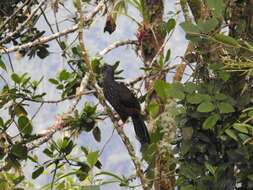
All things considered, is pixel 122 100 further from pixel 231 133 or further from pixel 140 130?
pixel 231 133

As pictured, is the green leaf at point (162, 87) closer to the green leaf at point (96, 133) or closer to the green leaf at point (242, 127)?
the green leaf at point (242, 127)

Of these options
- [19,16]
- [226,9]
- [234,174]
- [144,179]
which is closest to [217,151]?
[234,174]

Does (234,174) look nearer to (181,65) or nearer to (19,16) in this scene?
(181,65)

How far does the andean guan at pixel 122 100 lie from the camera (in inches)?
171

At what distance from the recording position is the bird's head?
453 centimetres

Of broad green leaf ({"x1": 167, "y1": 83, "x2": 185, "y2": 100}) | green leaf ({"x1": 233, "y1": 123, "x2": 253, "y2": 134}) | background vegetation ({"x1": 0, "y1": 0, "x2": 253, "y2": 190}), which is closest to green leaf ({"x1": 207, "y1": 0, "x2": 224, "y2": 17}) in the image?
background vegetation ({"x1": 0, "y1": 0, "x2": 253, "y2": 190})

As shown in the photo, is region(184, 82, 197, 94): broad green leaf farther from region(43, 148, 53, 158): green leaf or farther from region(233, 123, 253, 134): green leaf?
region(43, 148, 53, 158): green leaf

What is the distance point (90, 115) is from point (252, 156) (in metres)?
1.73

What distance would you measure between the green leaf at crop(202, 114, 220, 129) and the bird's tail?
4.48 ft

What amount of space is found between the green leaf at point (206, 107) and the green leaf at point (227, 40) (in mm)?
281

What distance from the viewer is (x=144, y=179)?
294 cm

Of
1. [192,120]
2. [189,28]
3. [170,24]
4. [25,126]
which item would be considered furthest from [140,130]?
[189,28]

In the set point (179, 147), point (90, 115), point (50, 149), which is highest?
point (90, 115)

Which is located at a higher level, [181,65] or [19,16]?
[19,16]
